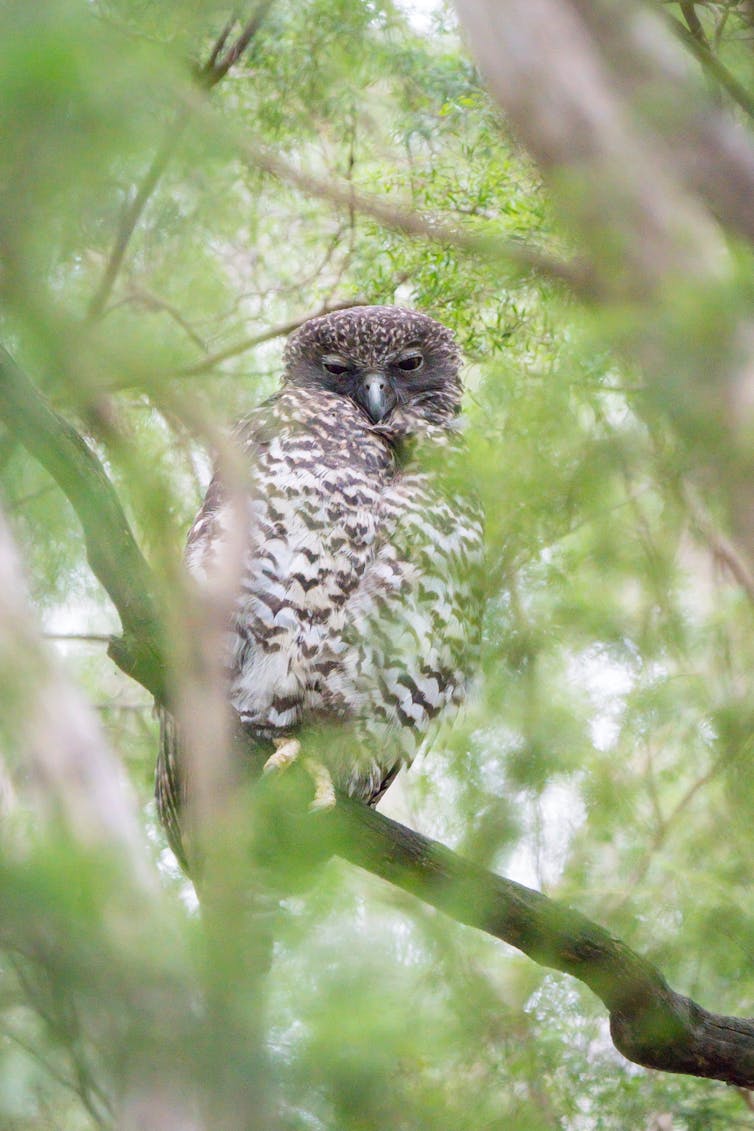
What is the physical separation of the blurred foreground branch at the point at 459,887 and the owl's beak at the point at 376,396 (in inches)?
57.0

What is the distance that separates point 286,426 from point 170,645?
2.11 m

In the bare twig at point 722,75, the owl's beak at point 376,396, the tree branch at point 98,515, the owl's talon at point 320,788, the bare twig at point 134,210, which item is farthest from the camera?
the owl's beak at point 376,396

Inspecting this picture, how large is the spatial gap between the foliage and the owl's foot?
10.2 inches

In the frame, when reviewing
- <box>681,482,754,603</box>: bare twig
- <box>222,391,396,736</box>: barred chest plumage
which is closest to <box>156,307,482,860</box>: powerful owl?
<box>222,391,396,736</box>: barred chest plumage

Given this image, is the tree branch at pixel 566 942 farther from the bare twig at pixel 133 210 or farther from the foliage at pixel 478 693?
the bare twig at pixel 133 210

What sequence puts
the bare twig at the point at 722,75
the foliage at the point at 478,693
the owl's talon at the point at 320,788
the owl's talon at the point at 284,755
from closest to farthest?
the foliage at the point at 478,693
the bare twig at the point at 722,75
the owl's talon at the point at 320,788
the owl's talon at the point at 284,755

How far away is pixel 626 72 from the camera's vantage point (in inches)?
55.7

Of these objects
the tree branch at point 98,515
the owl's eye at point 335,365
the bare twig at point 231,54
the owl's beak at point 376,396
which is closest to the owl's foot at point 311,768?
the tree branch at point 98,515

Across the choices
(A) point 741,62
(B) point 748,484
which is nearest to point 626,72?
(B) point 748,484

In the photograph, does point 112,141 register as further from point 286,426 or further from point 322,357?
point 322,357

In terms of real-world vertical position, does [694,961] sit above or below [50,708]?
below

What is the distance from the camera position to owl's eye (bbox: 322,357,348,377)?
3945mm

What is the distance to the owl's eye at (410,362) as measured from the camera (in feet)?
13.1

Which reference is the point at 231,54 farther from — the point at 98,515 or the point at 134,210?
the point at 134,210
